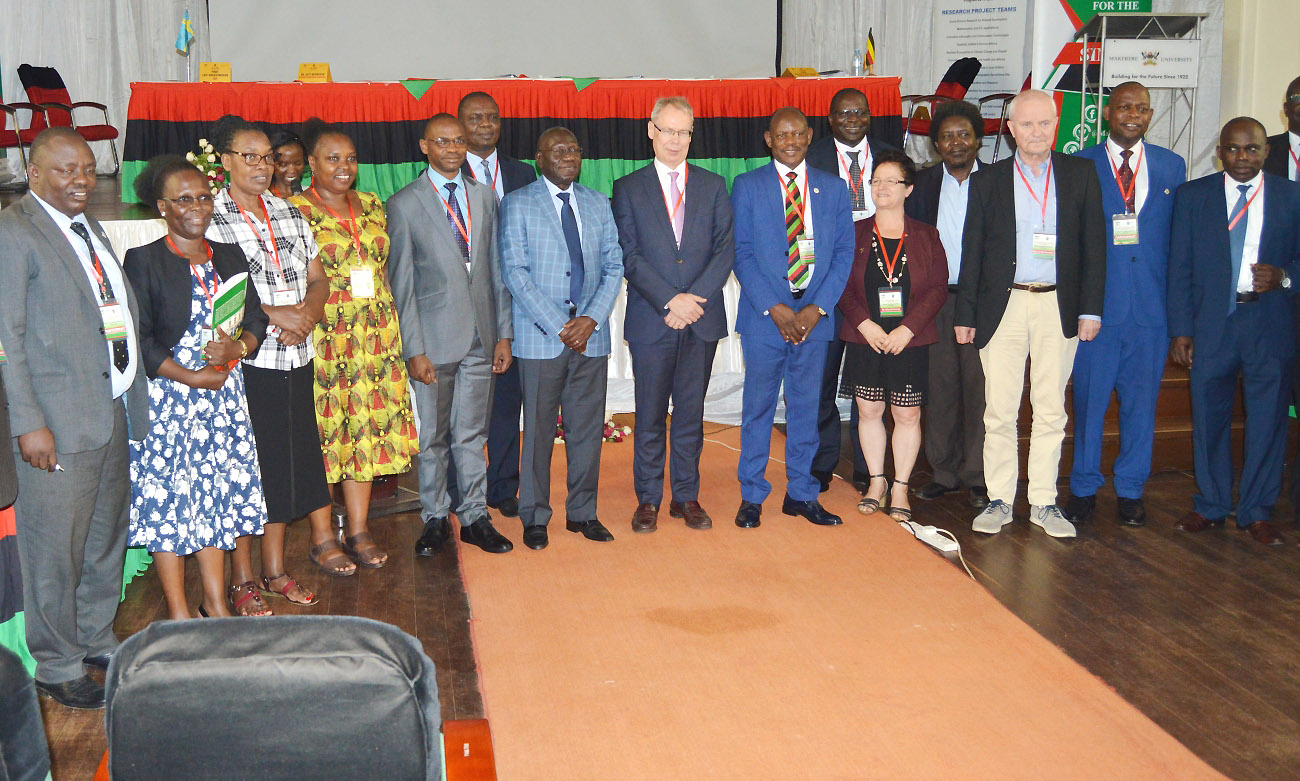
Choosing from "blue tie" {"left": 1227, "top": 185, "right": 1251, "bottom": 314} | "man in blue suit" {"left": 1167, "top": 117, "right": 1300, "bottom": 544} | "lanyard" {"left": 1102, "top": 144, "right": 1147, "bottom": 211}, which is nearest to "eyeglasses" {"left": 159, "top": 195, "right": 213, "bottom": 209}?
"lanyard" {"left": 1102, "top": 144, "right": 1147, "bottom": 211}

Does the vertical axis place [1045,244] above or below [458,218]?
below

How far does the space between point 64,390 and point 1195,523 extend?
4.38 m

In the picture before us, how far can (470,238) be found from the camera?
427 centimetres

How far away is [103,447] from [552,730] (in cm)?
152

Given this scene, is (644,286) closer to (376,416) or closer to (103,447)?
(376,416)

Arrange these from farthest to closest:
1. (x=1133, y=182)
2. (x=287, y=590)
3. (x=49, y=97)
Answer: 1. (x=49, y=97)
2. (x=1133, y=182)
3. (x=287, y=590)

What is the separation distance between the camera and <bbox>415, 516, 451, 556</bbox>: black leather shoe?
4.40 metres

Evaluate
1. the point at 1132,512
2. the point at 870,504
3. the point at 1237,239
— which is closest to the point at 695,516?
the point at 870,504

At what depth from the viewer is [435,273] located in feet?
13.8

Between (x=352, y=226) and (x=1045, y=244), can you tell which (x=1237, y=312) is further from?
(x=352, y=226)

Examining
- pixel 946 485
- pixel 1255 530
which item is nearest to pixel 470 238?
pixel 946 485

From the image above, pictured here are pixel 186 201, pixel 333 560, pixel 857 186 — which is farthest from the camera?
pixel 857 186

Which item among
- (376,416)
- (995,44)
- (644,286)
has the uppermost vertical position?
(995,44)

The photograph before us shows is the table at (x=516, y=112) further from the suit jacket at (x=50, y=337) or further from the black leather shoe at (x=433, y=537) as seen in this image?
the suit jacket at (x=50, y=337)
